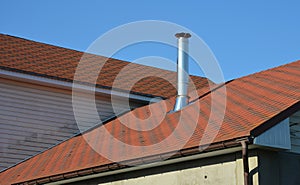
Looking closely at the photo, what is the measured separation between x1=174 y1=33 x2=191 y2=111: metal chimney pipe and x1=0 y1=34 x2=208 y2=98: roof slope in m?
3.03

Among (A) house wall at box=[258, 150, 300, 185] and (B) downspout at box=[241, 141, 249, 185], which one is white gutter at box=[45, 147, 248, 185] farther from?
(A) house wall at box=[258, 150, 300, 185]

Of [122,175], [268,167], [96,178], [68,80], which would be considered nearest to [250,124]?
[268,167]

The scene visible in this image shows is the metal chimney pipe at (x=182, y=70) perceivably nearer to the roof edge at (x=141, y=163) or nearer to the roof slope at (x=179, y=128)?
the roof slope at (x=179, y=128)

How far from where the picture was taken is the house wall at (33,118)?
1789 centimetres

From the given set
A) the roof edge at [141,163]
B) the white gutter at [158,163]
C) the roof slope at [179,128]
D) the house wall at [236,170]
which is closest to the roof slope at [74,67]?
the roof slope at [179,128]

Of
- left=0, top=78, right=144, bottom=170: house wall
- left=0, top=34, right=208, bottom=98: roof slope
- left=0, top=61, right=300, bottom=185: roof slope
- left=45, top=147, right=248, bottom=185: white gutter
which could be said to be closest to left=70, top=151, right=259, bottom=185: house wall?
left=45, top=147, right=248, bottom=185: white gutter

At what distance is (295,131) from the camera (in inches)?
405

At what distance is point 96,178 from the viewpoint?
1295 centimetres

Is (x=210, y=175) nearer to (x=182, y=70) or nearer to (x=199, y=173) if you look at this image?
(x=199, y=173)

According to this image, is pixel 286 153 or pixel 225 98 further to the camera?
pixel 225 98

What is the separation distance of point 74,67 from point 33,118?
121 inches

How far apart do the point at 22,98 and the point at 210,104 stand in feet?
22.9

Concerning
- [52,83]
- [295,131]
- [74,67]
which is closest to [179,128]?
[295,131]

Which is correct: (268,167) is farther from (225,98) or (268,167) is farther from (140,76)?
(140,76)
